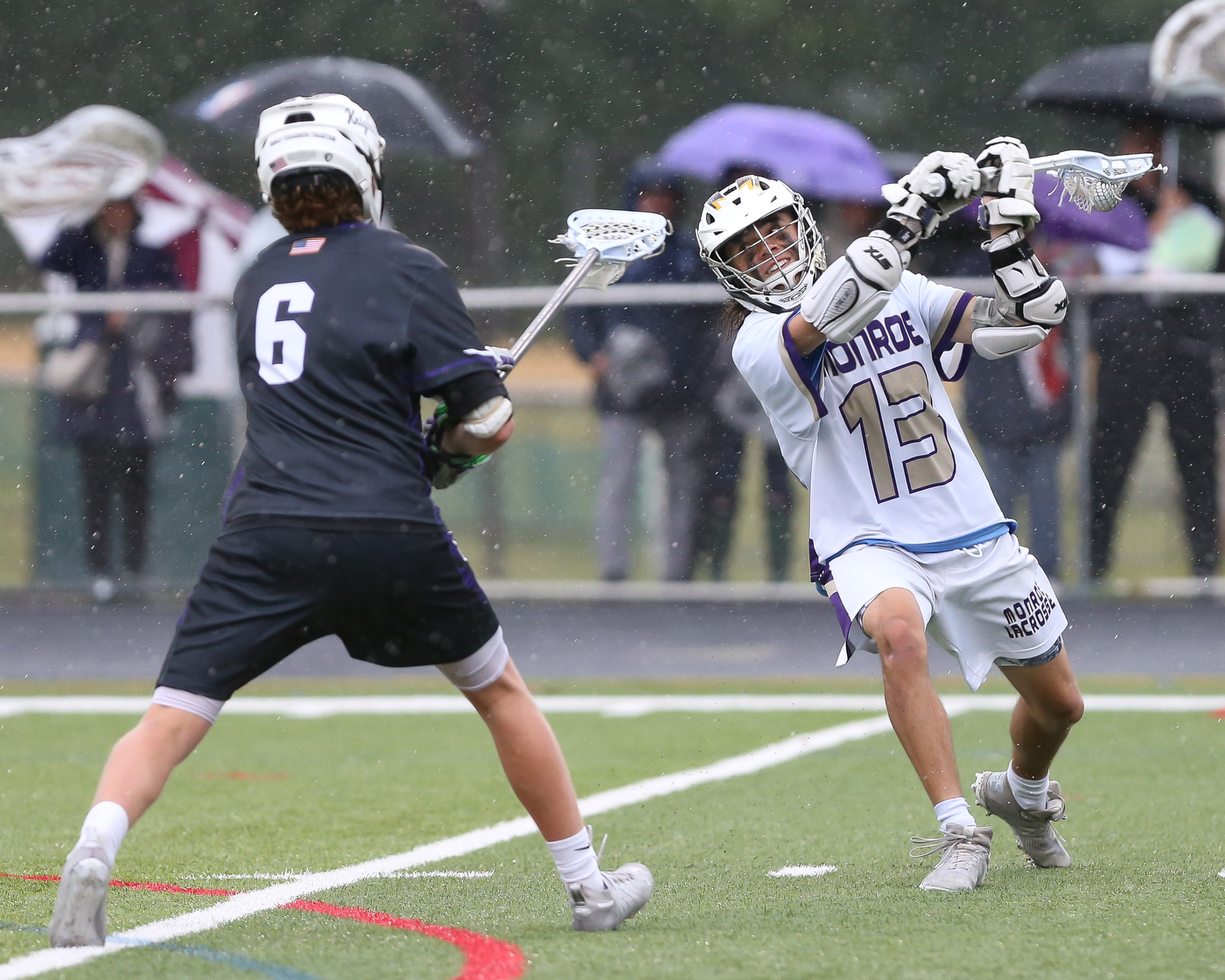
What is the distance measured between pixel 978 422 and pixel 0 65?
12340 mm

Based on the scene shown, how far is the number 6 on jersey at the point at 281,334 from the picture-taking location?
3713 millimetres

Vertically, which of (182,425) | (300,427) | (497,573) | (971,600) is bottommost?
(497,573)

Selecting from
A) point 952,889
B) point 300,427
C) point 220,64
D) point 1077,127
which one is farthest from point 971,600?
point 220,64

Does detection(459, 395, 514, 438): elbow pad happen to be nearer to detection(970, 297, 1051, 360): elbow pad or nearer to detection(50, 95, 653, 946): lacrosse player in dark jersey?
detection(50, 95, 653, 946): lacrosse player in dark jersey

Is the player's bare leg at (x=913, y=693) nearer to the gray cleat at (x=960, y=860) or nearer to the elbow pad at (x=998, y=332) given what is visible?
the gray cleat at (x=960, y=860)

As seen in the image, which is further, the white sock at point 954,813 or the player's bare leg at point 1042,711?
the player's bare leg at point 1042,711

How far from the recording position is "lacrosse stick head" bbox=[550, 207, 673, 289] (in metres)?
4.86

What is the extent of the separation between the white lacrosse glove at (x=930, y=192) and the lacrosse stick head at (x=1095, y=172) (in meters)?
0.54

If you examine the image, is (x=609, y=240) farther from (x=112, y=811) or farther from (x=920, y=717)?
(x=112, y=811)

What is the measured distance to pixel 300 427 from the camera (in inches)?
146

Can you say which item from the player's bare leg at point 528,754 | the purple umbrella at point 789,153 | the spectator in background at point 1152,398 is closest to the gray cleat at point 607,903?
the player's bare leg at point 528,754

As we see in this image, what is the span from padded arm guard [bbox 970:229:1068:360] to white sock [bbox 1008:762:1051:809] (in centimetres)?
112

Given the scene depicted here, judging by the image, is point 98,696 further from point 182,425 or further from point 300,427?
point 300,427

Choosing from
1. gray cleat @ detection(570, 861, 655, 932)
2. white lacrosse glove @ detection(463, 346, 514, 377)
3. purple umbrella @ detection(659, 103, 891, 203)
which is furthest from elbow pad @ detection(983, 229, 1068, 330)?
purple umbrella @ detection(659, 103, 891, 203)
